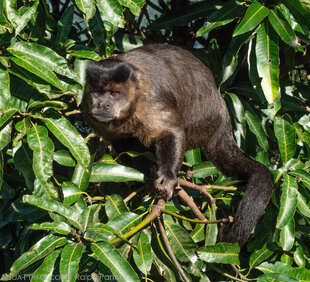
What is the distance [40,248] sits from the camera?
6.20ft

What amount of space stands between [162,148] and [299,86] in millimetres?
1212

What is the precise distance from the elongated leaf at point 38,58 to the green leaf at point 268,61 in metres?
1.11

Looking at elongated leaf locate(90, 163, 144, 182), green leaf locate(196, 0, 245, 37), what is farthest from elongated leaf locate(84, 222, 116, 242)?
green leaf locate(196, 0, 245, 37)


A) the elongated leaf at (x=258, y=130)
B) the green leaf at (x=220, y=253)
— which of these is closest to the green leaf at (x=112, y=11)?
the green leaf at (x=220, y=253)

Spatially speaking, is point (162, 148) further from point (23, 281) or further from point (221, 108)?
point (23, 281)

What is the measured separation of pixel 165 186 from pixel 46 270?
38.4 inches

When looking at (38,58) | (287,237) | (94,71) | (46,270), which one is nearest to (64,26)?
(94,71)

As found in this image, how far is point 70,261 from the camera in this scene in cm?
182

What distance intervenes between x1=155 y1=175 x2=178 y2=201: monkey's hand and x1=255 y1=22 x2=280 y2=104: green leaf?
749 mm

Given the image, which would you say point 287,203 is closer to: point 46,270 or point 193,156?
point 193,156

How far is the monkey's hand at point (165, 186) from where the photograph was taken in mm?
2574

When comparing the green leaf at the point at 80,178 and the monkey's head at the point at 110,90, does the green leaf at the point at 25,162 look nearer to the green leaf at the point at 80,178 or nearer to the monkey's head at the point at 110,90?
the green leaf at the point at 80,178

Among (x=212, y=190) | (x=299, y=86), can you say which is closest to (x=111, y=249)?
(x=212, y=190)

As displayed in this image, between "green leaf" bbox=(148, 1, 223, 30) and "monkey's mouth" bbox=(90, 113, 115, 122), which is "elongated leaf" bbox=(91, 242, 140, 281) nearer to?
"monkey's mouth" bbox=(90, 113, 115, 122)
